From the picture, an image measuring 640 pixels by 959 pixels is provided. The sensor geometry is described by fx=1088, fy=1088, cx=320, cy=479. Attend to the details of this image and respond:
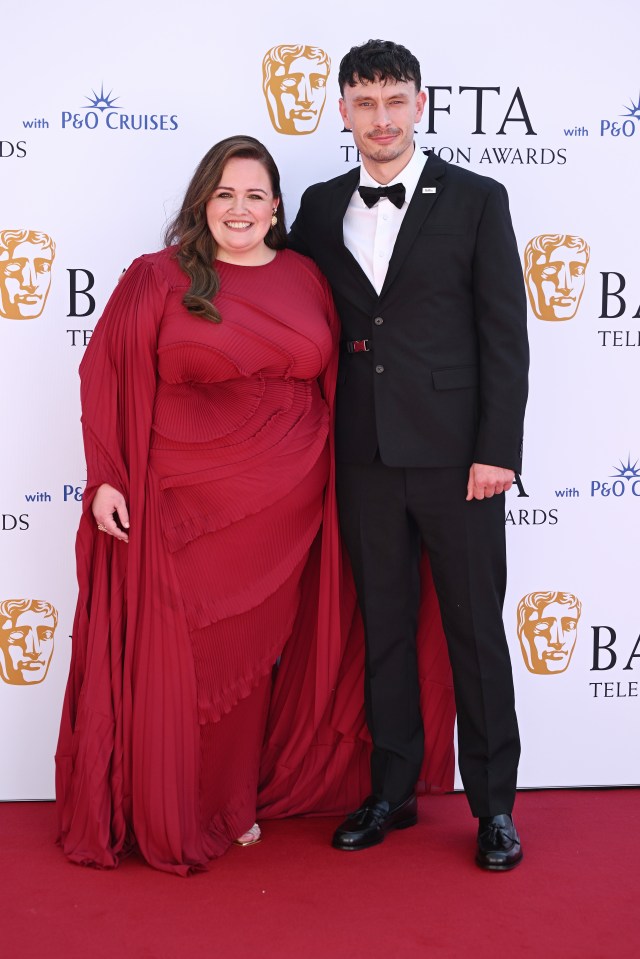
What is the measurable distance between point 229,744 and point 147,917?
1.58 ft

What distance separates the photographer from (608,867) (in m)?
2.53

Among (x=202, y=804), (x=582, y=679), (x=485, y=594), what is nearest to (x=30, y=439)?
(x=202, y=804)

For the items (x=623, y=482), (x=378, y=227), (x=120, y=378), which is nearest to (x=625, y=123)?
(x=378, y=227)

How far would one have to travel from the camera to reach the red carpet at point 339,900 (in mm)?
2168

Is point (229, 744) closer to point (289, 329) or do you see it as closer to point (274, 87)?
point (289, 329)

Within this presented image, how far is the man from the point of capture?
247 cm

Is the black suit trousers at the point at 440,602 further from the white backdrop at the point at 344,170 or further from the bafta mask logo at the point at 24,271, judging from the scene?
the bafta mask logo at the point at 24,271

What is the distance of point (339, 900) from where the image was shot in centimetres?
236

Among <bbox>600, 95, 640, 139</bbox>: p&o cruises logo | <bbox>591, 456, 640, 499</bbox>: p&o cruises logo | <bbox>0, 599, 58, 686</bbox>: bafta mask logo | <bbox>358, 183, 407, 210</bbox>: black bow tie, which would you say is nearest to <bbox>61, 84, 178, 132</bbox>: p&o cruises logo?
<bbox>358, 183, 407, 210</bbox>: black bow tie

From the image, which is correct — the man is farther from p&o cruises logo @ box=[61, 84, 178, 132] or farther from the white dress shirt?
p&o cruises logo @ box=[61, 84, 178, 132]

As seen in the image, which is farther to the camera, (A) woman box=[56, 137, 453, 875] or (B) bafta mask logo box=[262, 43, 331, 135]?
(B) bafta mask logo box=[262, 43, 331, 135]

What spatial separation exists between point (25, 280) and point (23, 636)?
963 mm

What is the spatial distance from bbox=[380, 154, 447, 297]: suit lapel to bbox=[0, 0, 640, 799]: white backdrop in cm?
43

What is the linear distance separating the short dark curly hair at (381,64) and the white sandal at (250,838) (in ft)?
5.91
